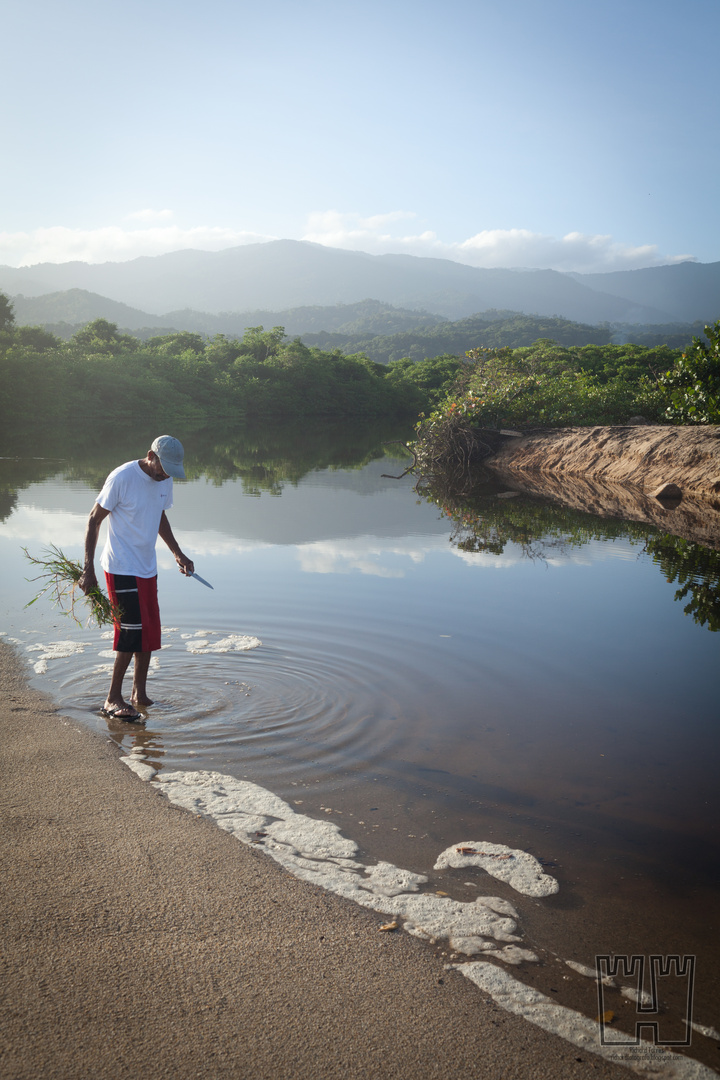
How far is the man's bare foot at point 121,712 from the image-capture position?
15.1 ft

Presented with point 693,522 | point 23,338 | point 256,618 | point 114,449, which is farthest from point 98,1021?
point 23,338

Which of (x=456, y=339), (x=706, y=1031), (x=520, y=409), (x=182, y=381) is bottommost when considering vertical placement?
(x=706, y=1031)

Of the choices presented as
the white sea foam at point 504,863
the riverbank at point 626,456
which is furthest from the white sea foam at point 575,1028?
the riverbank at point 626,456

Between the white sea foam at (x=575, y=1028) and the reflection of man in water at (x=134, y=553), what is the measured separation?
291cm

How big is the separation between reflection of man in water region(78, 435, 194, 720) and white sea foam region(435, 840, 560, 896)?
2345mm

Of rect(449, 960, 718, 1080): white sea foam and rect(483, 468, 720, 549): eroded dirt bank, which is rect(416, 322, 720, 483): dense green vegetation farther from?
rect(449, 960, 718, 1080): white sea foam

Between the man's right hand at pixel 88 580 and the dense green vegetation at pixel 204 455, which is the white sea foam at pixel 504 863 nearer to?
the man's right hand at pixel 88 580

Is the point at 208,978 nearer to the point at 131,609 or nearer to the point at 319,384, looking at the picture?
the point at 131,609

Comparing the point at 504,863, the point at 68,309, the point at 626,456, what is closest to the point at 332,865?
the point at 504,863

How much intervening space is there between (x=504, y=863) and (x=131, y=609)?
288 centimetres

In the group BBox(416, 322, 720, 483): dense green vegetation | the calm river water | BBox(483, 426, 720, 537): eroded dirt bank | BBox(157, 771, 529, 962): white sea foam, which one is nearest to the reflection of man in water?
the calm river water

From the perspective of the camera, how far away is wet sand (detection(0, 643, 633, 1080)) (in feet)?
6.88

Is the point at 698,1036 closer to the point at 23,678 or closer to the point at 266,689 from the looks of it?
the point at 266,689

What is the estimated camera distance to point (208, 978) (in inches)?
93.4
